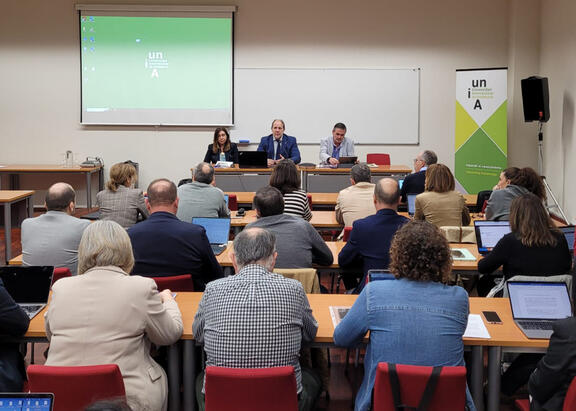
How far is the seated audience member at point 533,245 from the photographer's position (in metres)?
3.77

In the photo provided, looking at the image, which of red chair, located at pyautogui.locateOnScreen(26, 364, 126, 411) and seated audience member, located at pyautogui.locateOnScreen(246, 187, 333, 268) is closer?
red chair, located at pyautogui.locateOnScreen(26, 364, 126, 411)

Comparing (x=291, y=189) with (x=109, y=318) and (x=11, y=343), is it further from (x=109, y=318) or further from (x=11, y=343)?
(x=109, y=318)

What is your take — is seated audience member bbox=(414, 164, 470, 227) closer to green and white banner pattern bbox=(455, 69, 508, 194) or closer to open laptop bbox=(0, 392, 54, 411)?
open laptop bbox=(0, 392, 54, 411)

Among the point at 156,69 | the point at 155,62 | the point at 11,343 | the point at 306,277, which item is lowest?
the point at 11,343

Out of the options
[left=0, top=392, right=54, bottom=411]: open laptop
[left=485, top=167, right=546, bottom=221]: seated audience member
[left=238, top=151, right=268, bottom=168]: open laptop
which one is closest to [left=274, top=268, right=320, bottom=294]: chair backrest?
[left=0, top=392, right=54, bottom=411]: open laptop

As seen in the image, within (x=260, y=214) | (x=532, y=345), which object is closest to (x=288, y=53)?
(x=260, y=214)

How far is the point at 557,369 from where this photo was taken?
2424 mm

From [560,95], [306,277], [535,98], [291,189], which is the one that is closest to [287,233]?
[306,277]

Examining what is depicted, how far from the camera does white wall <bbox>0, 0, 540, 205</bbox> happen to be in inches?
408

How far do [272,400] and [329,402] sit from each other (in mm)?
1484

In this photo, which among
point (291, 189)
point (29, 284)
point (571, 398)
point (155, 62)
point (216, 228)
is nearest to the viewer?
point (571, 398)

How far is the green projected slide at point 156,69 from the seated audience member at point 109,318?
25.9 ft

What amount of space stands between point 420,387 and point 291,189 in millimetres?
3041

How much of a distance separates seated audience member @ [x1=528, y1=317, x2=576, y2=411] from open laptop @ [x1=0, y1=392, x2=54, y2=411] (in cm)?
173
